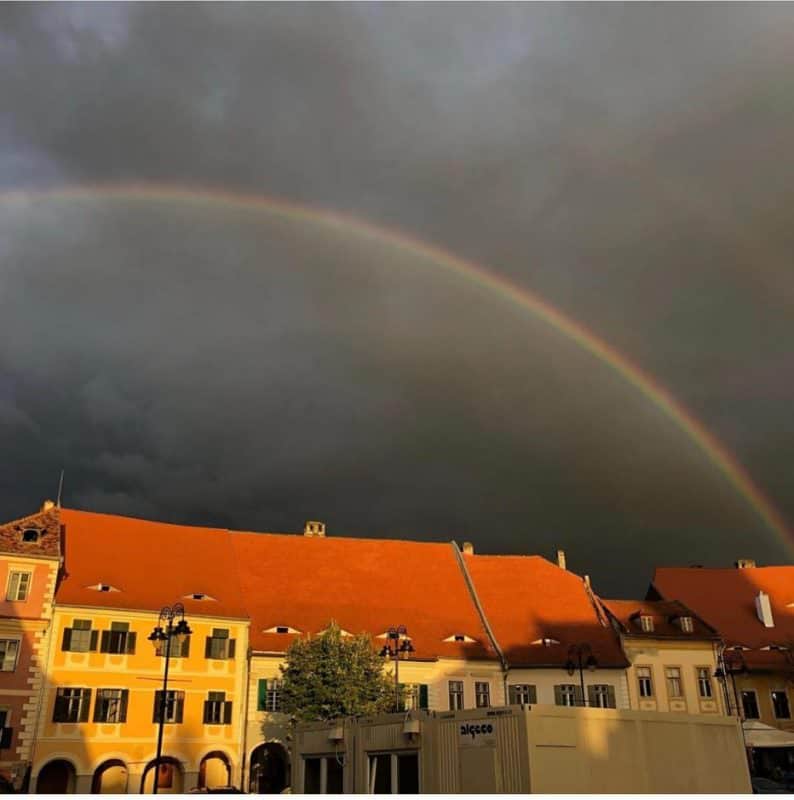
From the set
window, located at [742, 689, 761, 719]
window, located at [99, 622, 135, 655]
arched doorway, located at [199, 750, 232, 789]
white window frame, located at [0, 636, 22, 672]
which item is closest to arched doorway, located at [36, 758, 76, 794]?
white window frame, located at [0, 636, 22, 672]

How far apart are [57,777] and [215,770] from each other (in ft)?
24.5

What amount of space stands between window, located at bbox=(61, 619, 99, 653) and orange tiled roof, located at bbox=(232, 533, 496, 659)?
27.3 ft

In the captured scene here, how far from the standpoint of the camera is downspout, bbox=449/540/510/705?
4888 centimetres

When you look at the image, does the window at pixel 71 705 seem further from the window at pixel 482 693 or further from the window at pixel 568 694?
the window at pixel 568 694

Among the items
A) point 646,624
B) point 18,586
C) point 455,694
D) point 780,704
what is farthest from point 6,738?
point 780,704

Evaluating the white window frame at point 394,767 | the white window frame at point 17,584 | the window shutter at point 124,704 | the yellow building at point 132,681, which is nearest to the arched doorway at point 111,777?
the yellow building at point 132,681

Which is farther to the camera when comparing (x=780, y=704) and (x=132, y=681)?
(x=780, y=704)

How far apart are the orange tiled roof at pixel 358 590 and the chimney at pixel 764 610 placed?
18.9 m

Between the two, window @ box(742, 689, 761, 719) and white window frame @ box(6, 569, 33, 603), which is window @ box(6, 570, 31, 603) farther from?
window @ box(742, 689, 761, 719)

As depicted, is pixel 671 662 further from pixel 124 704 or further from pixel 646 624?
pixel 124 704

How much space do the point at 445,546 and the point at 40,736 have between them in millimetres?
28096

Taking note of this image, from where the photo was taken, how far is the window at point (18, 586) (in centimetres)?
4166

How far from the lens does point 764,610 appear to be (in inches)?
2216

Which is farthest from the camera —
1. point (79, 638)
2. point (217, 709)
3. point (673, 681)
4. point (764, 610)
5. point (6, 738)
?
point (764, 610)
